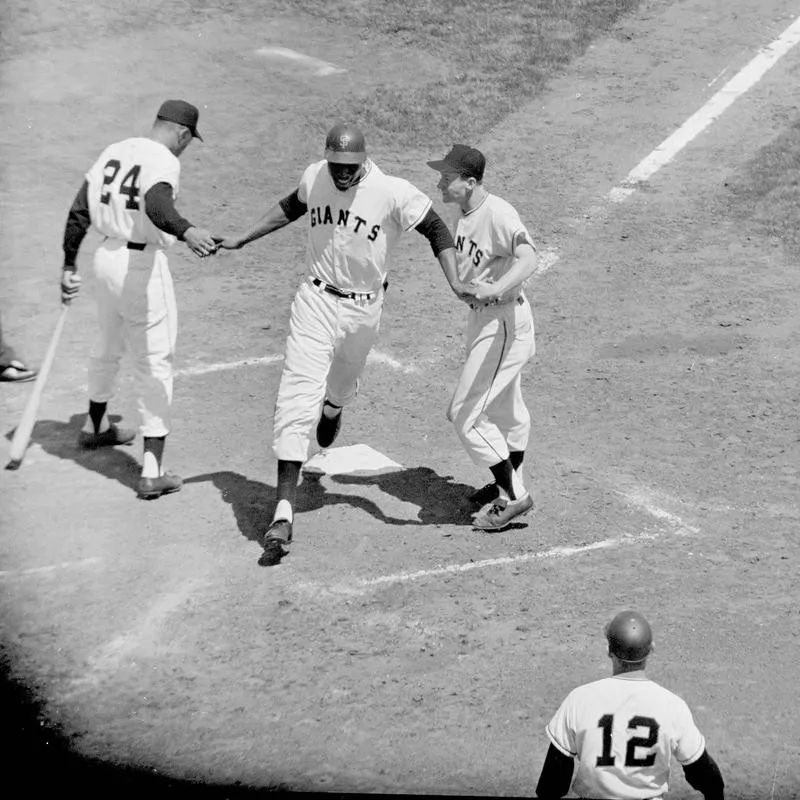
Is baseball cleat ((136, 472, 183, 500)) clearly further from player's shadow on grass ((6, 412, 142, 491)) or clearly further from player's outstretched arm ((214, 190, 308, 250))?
player's outstretched arm ((214, 190, 308, 250))

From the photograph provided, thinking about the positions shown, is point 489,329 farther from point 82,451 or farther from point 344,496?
point 82,451

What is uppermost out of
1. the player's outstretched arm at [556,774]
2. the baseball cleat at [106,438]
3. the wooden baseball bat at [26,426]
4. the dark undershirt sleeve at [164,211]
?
the dark undershirt sleeve at [164,211]

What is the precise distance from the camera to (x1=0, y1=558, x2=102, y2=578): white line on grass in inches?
303

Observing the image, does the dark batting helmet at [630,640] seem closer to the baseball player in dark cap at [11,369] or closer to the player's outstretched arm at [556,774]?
the player's outstretched arm at [556,774]

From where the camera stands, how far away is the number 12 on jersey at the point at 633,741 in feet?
16.2

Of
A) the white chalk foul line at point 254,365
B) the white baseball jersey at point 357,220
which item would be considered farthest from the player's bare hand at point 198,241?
the white chalk foul line at point 254,365

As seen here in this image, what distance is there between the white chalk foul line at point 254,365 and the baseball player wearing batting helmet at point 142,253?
141cm

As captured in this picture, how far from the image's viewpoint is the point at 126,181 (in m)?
8.23

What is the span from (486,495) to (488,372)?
857 mm

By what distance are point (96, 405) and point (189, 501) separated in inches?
40.3

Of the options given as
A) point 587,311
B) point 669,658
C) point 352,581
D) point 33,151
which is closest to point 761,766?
point 669,658

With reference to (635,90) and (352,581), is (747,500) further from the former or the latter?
(635,90)

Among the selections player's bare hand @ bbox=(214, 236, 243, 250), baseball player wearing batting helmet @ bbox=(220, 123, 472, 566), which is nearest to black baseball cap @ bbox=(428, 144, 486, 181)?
baseball player wearing batting helmet @ bbox=(220, 123, 472, 566)

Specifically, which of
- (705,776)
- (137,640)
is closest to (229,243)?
(137,640)
